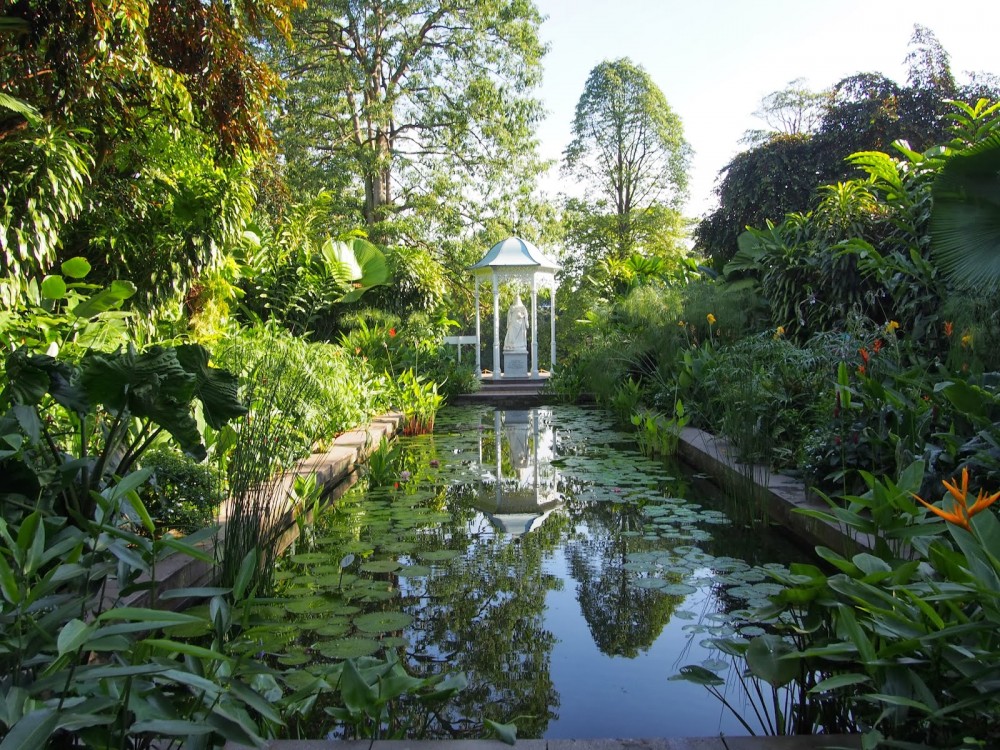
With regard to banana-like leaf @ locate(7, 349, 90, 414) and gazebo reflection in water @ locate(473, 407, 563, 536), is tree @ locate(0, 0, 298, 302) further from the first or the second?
gazebo reflection in water @ locate(473, 407, 563, 536)

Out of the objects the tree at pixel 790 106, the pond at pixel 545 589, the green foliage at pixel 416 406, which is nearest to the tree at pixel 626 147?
the tree at pixel 790 106

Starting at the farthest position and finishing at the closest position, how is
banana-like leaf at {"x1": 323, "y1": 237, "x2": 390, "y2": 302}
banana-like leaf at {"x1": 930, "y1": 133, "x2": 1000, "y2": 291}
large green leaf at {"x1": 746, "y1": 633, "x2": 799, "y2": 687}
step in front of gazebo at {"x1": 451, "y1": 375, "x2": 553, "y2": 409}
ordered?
step in front of gazebo at {"x1": 451, "y1": 375, "x2": 553, "y2": 409}
banana-like leaf at {"x1": 323, "y1": 237, "x2": 390, "y2": 302}
banana-like leaf at {"x1": 930, "y1": 133, "x2": 1000, "y2": 291}
large green leaf at {"x1": 746, "y1": 633, "x2": 799, "y2": 687}

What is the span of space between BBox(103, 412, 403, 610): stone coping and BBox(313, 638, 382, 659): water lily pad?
48cm

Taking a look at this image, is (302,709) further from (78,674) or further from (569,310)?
(569,310)

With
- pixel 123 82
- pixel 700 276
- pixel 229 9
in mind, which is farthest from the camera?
pixel 700 276

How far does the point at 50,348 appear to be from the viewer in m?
3.14

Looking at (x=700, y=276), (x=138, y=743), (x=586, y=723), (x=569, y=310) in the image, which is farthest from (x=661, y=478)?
(x=569, y=310)

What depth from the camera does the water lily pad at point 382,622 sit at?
2.37 m

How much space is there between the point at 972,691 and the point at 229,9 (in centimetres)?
521

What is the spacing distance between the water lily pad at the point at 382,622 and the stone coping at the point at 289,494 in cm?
58

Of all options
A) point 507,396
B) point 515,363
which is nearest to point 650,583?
point 507,396

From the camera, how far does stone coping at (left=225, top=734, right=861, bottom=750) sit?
1.48 m

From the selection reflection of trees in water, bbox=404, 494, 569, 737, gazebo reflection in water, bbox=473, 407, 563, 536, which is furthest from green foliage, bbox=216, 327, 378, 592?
gazebo reflection in water, bbox=473, 407, 563, 536

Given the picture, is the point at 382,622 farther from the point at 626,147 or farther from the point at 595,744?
the point at 626,147
